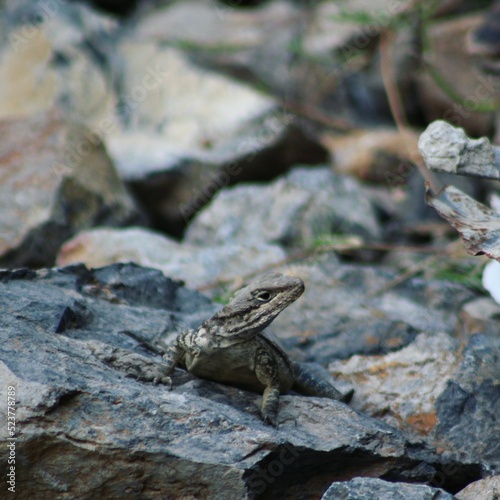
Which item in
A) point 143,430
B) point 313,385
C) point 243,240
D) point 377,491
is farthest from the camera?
point 243,240

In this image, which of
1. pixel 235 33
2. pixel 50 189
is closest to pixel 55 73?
pixel 50 189

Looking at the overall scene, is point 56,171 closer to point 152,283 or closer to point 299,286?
point 152,283

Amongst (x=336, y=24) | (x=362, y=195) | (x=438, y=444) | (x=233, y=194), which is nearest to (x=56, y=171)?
(x=233, y=194)

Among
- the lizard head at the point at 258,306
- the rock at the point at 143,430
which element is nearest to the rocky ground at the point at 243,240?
the rock at the point at 143,430

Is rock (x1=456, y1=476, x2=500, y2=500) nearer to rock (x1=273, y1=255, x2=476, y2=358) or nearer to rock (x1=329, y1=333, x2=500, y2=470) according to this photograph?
rock (x1=329, y1=333, x2=500, y2=470)

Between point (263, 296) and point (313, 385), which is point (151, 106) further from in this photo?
point (263, 296)
